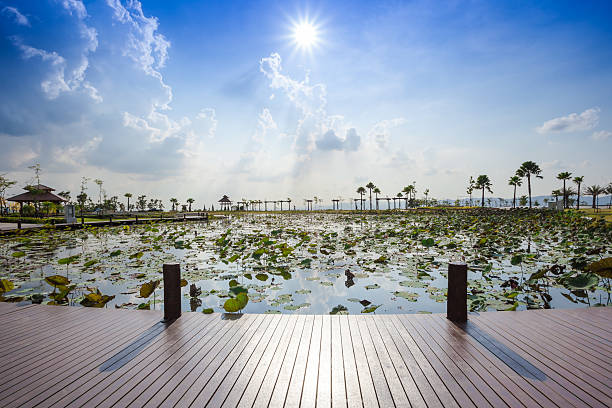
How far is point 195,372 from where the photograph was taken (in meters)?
2.38

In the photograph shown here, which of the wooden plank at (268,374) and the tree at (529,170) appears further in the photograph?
the tree at (529,170)

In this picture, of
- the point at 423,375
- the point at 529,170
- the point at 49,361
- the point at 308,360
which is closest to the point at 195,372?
the point at 308,360

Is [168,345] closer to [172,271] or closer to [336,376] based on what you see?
[172,271]

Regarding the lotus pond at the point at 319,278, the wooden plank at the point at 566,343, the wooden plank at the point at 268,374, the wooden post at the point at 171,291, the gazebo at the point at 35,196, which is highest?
the gazebo at the point at 35,196

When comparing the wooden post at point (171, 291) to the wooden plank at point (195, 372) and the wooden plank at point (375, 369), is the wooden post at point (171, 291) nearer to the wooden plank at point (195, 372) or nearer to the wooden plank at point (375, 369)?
the wooden plank at point (195, 372)

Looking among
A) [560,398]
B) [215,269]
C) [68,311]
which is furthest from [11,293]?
[560,398]

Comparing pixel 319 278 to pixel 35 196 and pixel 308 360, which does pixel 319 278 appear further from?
pixel 35 196

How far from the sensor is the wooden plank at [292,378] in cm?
204

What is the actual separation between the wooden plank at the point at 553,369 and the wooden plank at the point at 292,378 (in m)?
1.98

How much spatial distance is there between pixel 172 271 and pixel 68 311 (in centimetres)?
183

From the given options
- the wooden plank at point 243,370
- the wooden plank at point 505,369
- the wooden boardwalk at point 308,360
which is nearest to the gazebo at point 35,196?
the wooden boardwalk at point 308,360

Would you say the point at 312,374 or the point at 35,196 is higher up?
the point at 35,196

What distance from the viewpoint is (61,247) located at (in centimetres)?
1134

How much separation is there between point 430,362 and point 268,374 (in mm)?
1464
